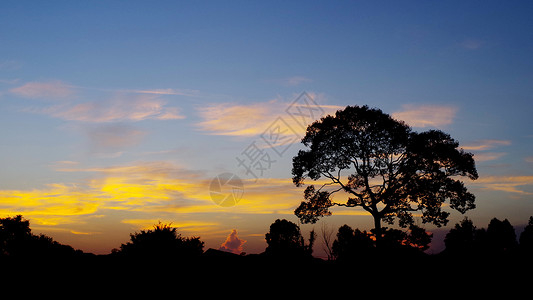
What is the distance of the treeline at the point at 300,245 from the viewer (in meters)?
35.4

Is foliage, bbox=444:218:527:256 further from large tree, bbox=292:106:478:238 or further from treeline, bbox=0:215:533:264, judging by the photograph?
large tree, bbox=292:106:478:238

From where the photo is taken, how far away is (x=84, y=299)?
28.6 metres

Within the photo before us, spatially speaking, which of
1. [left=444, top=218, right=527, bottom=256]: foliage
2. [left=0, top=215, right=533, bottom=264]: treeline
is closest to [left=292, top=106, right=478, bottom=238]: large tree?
[left=0, top=215, right=533, bottom=264]: treeline

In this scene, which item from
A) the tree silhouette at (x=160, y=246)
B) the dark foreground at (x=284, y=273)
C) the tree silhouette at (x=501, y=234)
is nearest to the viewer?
the dark foreground at (x=284, y=273)

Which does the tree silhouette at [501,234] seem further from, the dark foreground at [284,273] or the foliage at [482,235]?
the dark foreground at [284,273]

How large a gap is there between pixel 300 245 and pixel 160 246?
42.7 metres

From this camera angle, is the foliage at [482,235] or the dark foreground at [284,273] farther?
the foliage at [482,235]

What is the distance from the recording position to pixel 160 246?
42.4 metres

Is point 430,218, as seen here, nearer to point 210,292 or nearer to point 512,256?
point 512,256

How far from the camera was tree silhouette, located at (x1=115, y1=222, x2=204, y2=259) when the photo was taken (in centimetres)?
4084

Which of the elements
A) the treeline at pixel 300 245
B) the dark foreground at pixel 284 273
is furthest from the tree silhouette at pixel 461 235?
the dark foreground at pixel 284 273

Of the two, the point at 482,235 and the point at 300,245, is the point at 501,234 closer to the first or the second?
the point at 482,235

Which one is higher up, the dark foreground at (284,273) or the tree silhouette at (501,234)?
the tree silhouette at (501,234)

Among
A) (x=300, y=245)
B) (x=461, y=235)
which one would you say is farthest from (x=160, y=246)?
(x=461, y=235)
